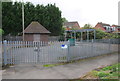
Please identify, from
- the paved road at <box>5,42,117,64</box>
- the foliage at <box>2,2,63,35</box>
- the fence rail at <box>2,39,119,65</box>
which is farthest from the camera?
the foliage at <box>2,2,63,35</box>

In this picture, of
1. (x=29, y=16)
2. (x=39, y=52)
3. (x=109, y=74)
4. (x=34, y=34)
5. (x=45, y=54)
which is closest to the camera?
(x=109, y=74)

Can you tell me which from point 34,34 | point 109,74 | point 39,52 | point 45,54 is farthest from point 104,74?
point 34,34

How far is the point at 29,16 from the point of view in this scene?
90.1 feet

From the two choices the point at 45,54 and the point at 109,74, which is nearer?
the point at 109,74

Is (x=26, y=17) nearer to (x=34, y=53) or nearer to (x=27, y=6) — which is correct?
(x=27, y=6)

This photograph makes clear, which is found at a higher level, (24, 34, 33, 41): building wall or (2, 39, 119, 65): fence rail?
(24, 34, 33, 41): building wall

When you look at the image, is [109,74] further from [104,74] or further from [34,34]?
[34,34]

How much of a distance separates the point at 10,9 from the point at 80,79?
87.7 feet

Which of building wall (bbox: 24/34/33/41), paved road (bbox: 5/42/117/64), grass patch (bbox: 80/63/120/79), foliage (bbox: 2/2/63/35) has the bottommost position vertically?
A: grass patch (bbox: 80/63/120/79)

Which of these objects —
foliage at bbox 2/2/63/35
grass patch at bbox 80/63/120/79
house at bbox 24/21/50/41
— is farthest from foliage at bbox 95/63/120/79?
foliage at bbox 2/2/63/35

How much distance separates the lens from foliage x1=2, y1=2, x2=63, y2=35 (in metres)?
26.5

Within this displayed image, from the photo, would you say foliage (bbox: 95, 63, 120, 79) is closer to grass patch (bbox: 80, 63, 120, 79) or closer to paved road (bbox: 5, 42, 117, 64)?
grass patch (bbox: 80, 63, 120, 79)

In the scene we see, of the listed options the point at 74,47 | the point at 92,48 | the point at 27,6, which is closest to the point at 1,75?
the point at 74,47

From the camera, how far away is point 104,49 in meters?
11.2
